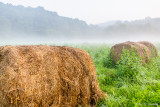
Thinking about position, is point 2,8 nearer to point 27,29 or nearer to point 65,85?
point 27,29

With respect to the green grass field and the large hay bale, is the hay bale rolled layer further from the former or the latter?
the large hay bale

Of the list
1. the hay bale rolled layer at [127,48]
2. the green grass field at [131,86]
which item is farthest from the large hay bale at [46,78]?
the hay bale rolled layer at [127,48]

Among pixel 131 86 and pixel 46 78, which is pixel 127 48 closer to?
pixel 131 86

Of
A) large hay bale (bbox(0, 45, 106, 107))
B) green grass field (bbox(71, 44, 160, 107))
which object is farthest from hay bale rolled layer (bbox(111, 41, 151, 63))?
large hay bale (bbox(0, 45, 106, 107))

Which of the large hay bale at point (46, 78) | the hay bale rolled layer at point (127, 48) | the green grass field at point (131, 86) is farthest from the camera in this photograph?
the hay bale rolled layer at point (127, 48)

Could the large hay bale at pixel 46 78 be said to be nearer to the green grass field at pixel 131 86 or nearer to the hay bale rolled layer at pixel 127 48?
the green grass field at pixel 131 86

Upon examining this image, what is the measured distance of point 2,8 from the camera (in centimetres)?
12188

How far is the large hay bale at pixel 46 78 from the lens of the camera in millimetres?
2416

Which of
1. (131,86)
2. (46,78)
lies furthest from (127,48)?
(46,78)

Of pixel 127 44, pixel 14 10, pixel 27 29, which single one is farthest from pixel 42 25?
pixel 127 44

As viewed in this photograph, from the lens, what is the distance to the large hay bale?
7.93ft

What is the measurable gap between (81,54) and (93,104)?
4.80 feet

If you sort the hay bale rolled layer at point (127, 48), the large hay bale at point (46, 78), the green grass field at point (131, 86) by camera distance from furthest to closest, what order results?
the hay bale rolled layer at point (127, 48) < the green grass field at point (131, 86) < the large hay bale at point (46, 78)

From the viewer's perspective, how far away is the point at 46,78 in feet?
9.52
